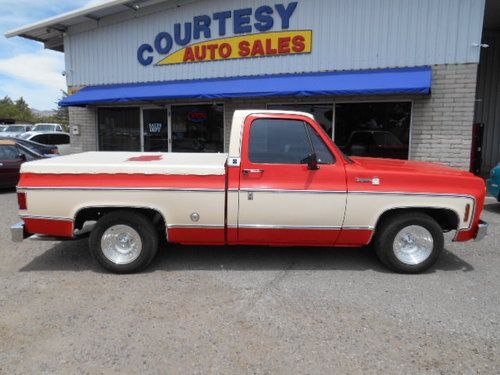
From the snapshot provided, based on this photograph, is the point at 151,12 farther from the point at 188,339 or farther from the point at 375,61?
the point at 188,339

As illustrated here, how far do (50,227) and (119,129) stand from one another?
9.30 meters

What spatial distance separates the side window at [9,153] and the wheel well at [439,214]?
1018 cm

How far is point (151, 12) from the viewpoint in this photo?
40.2ft

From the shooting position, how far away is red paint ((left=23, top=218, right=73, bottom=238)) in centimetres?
467

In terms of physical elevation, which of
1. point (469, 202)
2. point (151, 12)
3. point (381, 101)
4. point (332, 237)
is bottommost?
point (332, 237)

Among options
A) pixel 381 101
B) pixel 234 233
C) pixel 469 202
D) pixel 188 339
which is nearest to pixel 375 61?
pixel 381 101

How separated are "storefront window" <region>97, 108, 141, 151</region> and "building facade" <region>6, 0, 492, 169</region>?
0.04 metres

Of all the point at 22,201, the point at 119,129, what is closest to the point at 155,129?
the point at 119,129

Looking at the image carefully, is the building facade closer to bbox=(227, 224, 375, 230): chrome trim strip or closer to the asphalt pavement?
the asphalt pavement

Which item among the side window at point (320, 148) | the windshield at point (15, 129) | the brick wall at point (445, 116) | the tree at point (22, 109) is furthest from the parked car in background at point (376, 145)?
the tree at point (22, 109)

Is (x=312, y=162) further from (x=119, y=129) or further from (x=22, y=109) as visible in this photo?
(x=22, y=109)

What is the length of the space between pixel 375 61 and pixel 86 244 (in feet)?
25.9

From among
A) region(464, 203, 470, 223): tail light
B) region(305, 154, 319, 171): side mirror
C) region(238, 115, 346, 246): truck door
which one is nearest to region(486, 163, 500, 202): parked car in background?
region(464, 203, 470, 223): tail light

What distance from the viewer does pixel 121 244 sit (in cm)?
478
